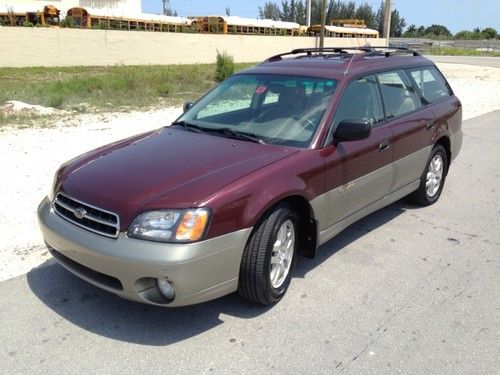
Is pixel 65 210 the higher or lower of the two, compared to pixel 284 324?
higher

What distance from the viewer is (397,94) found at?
4.85 metres

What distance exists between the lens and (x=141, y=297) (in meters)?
2.99

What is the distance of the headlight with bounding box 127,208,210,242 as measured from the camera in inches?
115

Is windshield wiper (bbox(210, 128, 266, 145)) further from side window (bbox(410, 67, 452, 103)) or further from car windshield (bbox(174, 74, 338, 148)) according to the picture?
side window (bbox(410, 67, 452, 103))

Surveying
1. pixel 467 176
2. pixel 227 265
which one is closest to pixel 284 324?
pixel 227 265

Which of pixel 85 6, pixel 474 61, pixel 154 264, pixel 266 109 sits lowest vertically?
pixel 474 61

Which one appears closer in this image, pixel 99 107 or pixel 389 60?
pixel 389 60

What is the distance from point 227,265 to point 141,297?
0.54m

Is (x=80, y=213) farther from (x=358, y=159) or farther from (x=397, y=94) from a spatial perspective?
(x=397, y=94)

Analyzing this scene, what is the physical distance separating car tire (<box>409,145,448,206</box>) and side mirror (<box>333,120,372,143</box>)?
1.83 meters

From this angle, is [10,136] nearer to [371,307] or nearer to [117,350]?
[117,350]

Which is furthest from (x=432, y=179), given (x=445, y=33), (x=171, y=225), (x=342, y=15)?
(x=445, y=33)

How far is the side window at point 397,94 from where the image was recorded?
183 inches

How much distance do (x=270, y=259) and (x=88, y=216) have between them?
3.91 ft
